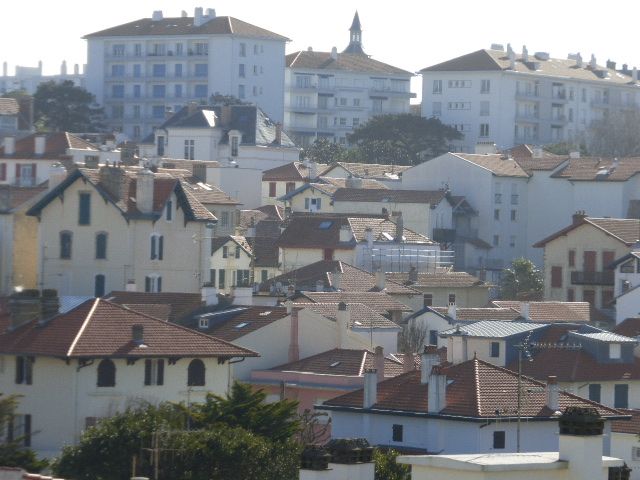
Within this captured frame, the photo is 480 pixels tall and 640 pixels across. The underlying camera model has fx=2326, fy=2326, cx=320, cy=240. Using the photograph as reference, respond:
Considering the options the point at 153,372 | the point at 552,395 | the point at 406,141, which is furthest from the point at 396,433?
the point at 406,141

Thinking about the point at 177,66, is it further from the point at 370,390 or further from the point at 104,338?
the point at 104,338

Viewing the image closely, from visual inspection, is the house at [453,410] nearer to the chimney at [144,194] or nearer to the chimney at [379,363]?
the chimney at [379,363]

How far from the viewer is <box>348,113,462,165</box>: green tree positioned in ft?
474

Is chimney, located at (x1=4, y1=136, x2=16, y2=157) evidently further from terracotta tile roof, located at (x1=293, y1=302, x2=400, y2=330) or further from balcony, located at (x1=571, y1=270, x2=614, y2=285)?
terracotta tile roof, located at (x1=293, y1=302, x2=400, y2=330)

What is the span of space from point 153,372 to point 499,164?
65341mm

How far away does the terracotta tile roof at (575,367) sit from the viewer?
190 ft

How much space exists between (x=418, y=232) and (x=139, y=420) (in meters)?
65.8

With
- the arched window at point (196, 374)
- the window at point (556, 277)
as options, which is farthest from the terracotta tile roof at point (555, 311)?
the arched window at point (196, 374)

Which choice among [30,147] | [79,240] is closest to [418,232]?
[30,147]

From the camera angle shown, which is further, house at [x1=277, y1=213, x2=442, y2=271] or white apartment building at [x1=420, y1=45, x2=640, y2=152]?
white apartment building at [x1=420, y1=45, x2=640, y2=152]

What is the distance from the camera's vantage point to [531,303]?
75438 millimetres

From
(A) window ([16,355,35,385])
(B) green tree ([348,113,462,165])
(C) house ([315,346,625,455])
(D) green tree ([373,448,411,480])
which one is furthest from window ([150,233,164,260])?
(B) green tree ([348,113,462,165])

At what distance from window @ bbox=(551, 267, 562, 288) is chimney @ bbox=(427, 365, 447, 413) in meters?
42.9

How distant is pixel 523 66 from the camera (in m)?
164
